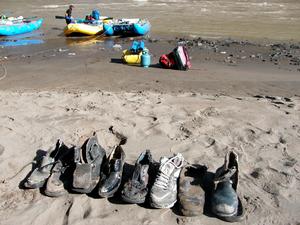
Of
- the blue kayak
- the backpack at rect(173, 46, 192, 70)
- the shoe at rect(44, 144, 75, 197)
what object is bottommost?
the blue kayak

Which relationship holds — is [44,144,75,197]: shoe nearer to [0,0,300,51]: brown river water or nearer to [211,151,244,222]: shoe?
[211,151,244,222]: shoe

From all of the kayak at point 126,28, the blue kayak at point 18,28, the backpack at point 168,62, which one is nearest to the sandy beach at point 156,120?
the backpack at point 168,62

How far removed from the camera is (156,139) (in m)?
4.67

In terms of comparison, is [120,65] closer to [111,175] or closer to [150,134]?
[150,134]

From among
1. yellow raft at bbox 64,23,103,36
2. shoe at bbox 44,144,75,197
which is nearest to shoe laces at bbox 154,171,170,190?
shoe at bbox 44,144,75,197

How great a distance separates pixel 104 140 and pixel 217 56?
25.7ft

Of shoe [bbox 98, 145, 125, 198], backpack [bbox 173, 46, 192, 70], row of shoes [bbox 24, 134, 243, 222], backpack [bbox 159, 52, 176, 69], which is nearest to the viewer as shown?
row of shoes [bbox 24, 134, 243, 222]

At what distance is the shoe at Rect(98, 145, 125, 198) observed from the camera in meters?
3.49

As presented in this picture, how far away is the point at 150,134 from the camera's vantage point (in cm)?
480

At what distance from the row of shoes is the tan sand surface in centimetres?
9

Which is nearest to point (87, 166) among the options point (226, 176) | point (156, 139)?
point (156, 139)

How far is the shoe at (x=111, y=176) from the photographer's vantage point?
3494 mm

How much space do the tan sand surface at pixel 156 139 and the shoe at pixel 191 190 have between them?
0.08 metres

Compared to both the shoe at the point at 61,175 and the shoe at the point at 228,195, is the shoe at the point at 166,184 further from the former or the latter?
the shoe at the point at 61,175
